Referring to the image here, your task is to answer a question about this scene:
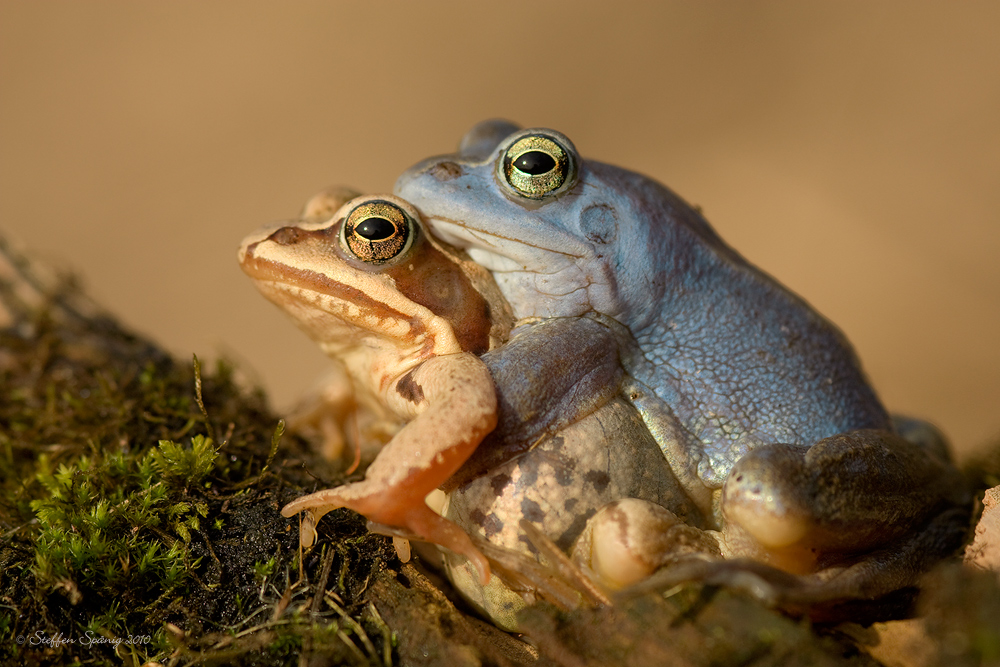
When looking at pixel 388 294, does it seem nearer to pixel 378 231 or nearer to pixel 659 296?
pixel 378 231

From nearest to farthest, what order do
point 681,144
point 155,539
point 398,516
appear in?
point 398,516 → point 155,539 → point 681,144

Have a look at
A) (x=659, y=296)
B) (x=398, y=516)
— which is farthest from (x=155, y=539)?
(x=659, y=296)

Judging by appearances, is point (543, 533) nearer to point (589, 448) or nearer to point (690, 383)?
point (589, 448)

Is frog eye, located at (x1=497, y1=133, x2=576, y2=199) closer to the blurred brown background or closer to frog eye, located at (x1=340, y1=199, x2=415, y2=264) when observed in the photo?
frog eye, located at (x1=340, y1=199, x2=415, y2=264)

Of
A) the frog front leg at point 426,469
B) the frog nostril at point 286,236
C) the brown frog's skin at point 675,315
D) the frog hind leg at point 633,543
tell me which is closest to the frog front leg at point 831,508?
the brown frog's skin at point 675,315

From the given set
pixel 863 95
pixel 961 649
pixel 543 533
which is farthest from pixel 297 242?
pixel 863 95

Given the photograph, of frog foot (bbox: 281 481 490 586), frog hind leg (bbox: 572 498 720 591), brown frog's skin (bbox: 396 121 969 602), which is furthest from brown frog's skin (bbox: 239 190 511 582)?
frog hind leg (bbox: 572 498 720 591)

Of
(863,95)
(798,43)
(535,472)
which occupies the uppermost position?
(798,43)

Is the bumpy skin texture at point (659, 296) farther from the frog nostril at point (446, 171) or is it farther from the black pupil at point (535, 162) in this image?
the black pupil at point (535, 162)
